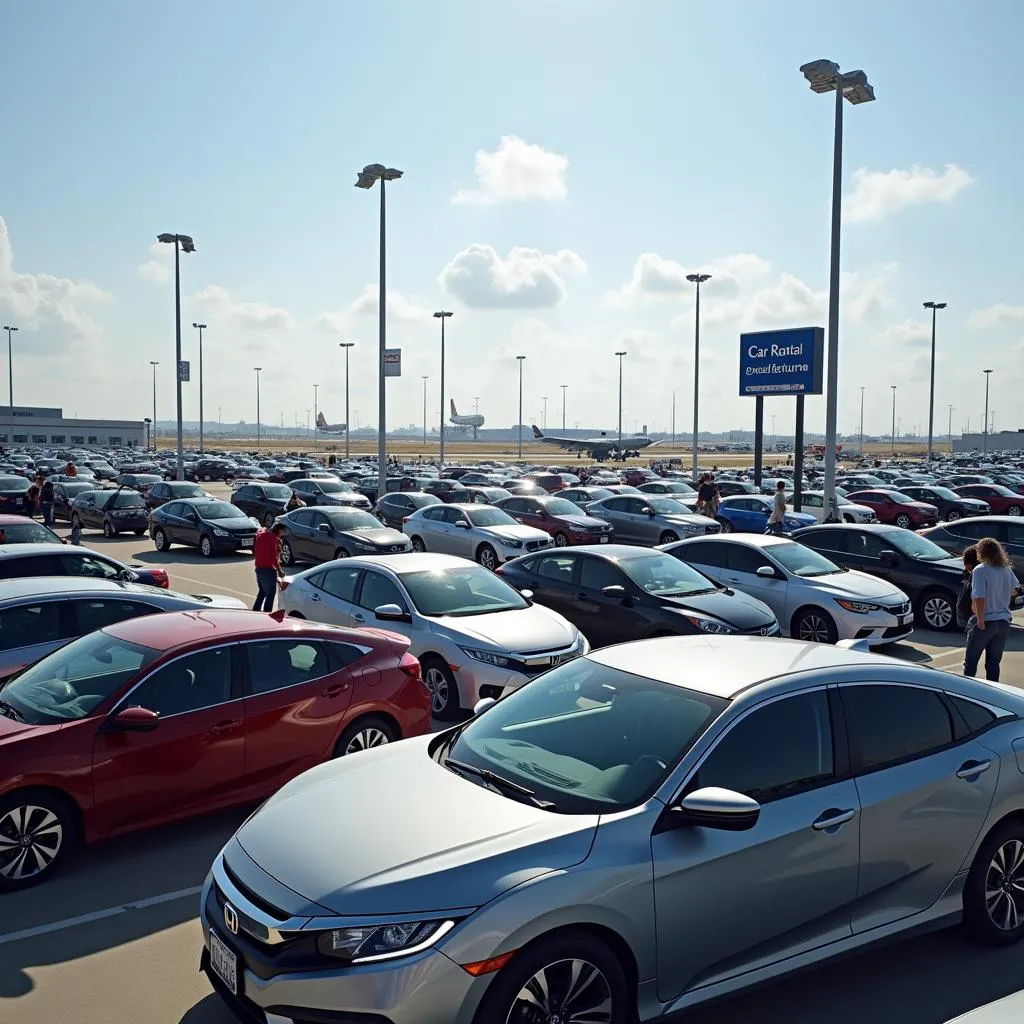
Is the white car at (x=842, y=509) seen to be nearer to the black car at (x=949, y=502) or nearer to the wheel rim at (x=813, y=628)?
the black car at (x=949, y=502)

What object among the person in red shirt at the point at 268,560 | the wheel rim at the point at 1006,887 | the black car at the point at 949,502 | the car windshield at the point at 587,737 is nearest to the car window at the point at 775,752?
the car windshield at the point at 587,737

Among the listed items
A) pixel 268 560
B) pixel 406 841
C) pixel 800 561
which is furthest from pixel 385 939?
pixel 800 561

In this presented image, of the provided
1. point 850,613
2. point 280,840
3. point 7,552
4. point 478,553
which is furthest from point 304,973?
point 478,553

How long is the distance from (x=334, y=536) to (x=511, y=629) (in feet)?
34.8

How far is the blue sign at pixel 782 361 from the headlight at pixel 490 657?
70.5 ft

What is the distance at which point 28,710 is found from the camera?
242 inches

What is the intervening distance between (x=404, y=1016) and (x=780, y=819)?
1.78 metres

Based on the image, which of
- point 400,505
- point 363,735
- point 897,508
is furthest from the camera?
point 897,508

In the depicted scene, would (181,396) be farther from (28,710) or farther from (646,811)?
(646,811)

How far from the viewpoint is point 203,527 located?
2278cm

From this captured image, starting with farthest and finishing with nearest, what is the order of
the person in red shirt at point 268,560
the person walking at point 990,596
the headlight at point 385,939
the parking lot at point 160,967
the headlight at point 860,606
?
the person in red shirt at point 268,560 < the headlight at point 860,606 < the person walking at point 990,596 < the parking lot at point 160,967 < the headlight at point 385,939

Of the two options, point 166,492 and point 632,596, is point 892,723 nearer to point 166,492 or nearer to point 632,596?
point 632,596

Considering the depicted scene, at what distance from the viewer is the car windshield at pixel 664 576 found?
11555 millimetres

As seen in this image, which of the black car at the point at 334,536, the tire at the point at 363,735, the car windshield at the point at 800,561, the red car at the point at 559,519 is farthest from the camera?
the red car at the point at 559,519
